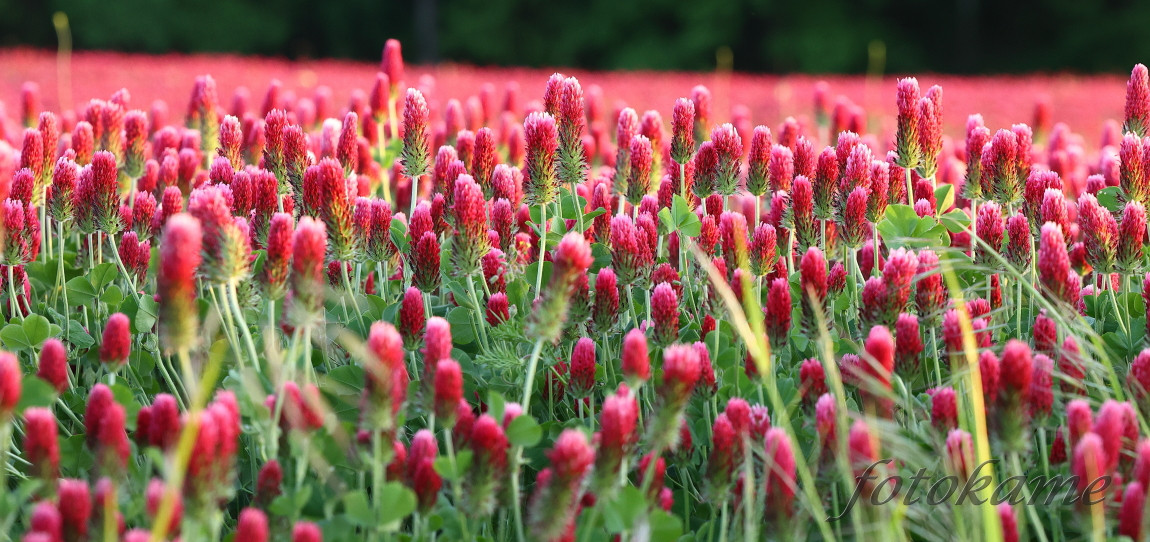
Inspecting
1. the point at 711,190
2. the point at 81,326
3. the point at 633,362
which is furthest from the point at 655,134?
the point at 81,326

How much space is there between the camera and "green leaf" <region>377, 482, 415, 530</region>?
5.70ft

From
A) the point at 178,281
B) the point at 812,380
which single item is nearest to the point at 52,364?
the point at 178,281

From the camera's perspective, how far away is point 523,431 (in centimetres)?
186

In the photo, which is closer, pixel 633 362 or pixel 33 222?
pixel 633 362

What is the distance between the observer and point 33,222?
8.81 feet

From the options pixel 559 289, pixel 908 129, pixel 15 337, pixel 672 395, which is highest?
pixel 908 129

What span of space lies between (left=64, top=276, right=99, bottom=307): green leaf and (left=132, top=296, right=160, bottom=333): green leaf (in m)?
0.26

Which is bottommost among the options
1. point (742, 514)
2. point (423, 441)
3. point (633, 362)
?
point (742, 514)

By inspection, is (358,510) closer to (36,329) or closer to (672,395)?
(672,395)

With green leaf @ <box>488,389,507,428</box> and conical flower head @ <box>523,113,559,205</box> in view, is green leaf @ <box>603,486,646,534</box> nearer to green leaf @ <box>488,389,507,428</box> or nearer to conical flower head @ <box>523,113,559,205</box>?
green leaf @ <box>488,389,507,428</box>

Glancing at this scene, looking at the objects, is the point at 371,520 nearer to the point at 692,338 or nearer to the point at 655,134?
the point at 692,338

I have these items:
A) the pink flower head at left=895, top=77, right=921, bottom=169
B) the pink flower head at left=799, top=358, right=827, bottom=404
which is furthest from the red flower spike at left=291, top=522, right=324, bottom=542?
the pink flower head at left=895, top=77, right=921, bottom=169

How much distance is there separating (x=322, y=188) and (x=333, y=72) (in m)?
13.6

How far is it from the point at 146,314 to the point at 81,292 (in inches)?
12.4
